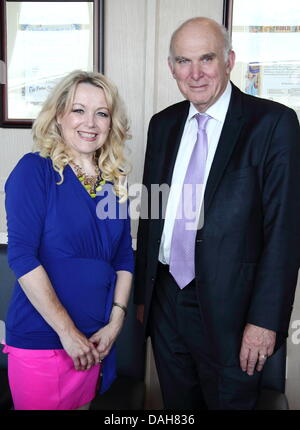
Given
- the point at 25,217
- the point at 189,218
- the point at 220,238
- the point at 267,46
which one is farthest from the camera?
the point at 267,46

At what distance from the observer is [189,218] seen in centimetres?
163

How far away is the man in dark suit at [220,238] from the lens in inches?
58.5

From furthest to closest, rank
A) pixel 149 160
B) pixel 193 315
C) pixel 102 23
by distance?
pixel 102 23, pixel 149 160, pixel 193 315

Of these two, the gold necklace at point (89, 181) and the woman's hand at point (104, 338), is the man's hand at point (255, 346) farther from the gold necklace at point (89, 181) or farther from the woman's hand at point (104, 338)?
the gold necklace at point (89, 181)

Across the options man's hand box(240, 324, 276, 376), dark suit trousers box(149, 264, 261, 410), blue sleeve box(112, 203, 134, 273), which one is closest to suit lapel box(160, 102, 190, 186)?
blue sleeve box(112, 203, 134, 273)

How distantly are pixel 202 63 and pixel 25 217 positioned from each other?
84cm

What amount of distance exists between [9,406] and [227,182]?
1.31 meters

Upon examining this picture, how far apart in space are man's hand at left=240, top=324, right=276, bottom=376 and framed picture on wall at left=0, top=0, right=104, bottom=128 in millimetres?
1412

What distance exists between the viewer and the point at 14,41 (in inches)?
86.6

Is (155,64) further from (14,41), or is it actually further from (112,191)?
(112,191)

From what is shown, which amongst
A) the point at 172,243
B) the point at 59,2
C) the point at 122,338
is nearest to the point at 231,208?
the point at 172,243

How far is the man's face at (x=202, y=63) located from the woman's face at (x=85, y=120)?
1.09 feet

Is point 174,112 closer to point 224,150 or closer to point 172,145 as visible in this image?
point 172,145
